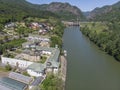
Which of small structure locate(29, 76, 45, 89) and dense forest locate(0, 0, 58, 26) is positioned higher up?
dense forest locate(0, 0, 58, 26)

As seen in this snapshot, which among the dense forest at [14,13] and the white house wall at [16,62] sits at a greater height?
the dense forest at [14,13]

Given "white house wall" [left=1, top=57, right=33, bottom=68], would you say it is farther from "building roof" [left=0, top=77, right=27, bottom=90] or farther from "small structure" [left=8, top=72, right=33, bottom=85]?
"building roof" [left=0, top=77, right=27, bottom=90]

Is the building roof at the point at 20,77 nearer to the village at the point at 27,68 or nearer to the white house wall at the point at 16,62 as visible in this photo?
the village at the point at 27,68

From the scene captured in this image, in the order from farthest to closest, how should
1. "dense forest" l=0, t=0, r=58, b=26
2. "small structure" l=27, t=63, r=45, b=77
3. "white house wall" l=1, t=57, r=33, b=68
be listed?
"dense forest" l=0, t=0, r=58, b=26
"white house wall" l=1, t=57, r=33, b=68
"small structure" l=27, t=63, r=45, b=77

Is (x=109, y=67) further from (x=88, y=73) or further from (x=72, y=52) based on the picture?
(x=72, y=52)

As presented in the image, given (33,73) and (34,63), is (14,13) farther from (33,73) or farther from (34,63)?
(33,73)

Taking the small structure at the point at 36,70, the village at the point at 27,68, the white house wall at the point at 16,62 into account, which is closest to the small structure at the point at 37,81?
the village at the point at 27,68

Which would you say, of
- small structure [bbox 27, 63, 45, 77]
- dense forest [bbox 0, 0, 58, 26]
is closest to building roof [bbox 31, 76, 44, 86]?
small structure [bbox 27, 63, 45, 77]

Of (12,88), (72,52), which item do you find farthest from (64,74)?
(72,52)
